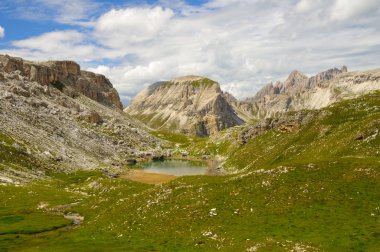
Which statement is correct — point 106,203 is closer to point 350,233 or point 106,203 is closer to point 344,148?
point 350,233

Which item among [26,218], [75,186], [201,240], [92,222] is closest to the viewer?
[201,240]

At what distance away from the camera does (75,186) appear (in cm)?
11019

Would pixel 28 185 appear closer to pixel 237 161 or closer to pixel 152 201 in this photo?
pixel 152 201

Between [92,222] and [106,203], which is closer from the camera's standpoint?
[92,222]

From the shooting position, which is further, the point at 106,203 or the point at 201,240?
the point at 106,203

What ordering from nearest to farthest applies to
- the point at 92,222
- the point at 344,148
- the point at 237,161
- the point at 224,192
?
the point at 224,192 < the point at 92,222 < the point at 344,148 < the point at 237,161

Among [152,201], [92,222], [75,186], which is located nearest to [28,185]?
[75,186]

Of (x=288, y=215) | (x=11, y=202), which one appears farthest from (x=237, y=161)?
(x=288, y=215)

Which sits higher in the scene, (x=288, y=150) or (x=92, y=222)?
(x=288, y=150)

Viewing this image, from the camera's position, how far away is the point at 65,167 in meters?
135

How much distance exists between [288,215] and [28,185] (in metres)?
78.6

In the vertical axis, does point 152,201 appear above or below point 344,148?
below

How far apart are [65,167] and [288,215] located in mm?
106816

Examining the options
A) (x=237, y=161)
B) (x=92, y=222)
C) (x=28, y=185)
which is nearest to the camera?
(x=92, y=222)
